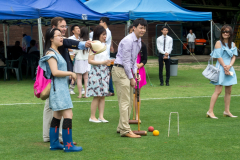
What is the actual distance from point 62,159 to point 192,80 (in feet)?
32.2

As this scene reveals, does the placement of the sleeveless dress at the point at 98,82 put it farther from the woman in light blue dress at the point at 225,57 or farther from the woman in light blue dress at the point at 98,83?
the woman in light blue dress at the point at 225,57

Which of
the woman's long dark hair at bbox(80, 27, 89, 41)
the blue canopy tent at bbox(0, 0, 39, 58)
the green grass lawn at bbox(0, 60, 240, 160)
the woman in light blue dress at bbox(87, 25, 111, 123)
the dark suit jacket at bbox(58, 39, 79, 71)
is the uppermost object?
the blue canopy tent at bbox(0, 0, 39, 58)

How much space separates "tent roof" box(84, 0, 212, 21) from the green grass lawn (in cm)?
454

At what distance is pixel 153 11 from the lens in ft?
44.5

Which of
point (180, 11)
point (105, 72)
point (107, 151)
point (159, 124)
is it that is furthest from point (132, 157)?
point (180, 11)

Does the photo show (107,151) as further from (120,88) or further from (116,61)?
(116,61)

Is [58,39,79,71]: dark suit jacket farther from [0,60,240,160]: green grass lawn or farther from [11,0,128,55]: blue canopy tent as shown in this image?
[11,0,128,55]: blue canopy tent

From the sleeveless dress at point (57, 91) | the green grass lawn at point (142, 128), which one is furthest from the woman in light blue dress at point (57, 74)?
the green grass lawn at point (142, 128)

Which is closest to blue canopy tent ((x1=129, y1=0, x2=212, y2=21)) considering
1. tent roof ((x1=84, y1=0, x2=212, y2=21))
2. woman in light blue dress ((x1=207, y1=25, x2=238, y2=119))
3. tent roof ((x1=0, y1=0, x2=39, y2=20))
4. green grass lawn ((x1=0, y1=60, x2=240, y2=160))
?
tent roof ((x1=84, y1=0, x2=212, y2=21))

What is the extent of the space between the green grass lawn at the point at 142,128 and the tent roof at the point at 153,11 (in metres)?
4.54

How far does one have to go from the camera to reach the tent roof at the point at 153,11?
44.1 ft

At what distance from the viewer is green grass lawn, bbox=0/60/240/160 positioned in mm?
4715

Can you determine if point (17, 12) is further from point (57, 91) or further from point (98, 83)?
point (57, 91)

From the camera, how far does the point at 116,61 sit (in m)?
5.51
